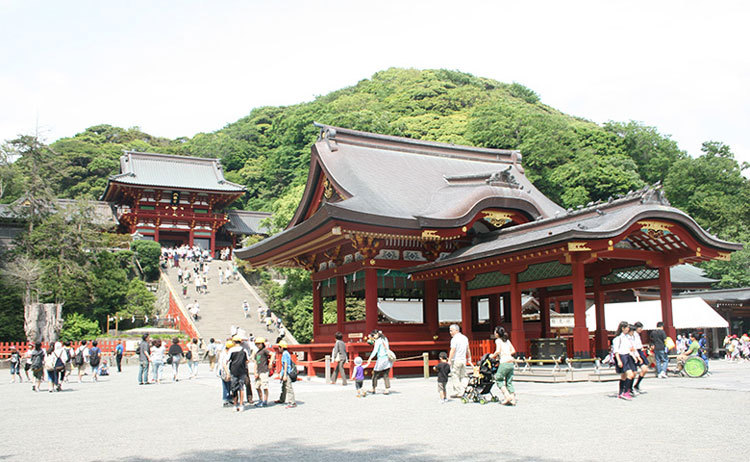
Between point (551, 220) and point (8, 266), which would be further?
point (8, 266)

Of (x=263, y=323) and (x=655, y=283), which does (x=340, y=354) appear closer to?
(x=655, y=283)

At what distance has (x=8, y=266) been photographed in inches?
1264

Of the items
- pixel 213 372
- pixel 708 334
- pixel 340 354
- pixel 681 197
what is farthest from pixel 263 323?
pixel 681 197

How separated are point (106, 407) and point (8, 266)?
76.0 feet

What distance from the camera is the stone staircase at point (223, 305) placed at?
34000mm

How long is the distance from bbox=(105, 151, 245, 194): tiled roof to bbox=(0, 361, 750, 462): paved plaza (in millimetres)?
40947

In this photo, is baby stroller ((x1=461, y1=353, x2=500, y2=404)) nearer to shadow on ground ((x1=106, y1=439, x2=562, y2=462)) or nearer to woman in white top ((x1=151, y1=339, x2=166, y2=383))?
shadow on ground ((x1=106, y1=439, x2=562, y2=462))

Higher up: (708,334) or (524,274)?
(524,274)

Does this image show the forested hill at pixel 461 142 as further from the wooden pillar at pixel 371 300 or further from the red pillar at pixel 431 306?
the wooden pillar at pixel 371 300

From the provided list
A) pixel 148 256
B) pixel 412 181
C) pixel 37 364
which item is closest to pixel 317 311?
pixel 412 181

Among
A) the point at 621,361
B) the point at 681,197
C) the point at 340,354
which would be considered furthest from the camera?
the point at 681,197

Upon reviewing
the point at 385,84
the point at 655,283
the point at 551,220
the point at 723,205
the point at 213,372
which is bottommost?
the point at 213,372

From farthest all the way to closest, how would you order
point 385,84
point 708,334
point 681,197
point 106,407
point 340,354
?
1. point 385,84
2. point 681,197
3. point 708,334
4. point 340,354
5. point 106,407

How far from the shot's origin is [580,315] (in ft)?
48.4
